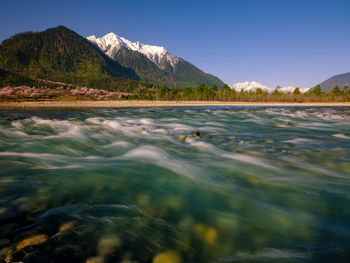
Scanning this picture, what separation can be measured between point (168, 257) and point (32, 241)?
4.22ft

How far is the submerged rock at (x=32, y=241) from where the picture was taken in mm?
1793

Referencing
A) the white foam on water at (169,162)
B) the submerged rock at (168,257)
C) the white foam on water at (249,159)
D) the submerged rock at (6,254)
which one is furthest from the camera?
the white foam on water at (249,159)

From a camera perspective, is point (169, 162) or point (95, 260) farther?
point (169, 162)

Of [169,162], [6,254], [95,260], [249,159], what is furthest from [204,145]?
[6,254]

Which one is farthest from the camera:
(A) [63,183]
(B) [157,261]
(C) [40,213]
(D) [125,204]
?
(A) [63,183]

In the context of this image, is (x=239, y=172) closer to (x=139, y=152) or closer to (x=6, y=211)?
(x=139, y=152)

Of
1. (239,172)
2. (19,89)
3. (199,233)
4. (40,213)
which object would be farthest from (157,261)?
(19,89)

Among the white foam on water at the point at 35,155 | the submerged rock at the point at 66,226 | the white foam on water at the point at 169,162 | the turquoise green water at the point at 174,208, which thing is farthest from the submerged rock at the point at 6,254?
Answer: the white foam on water at the point at 35,155

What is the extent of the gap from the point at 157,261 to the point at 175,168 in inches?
111

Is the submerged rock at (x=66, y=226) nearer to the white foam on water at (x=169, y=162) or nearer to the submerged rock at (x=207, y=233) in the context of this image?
the submerged rock at (x=207, y=233)

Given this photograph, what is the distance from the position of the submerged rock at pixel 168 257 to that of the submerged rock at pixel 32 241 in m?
1.09

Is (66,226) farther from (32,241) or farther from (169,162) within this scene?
(169,162)

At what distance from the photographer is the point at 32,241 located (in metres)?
1.85

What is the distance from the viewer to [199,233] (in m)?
2.23
